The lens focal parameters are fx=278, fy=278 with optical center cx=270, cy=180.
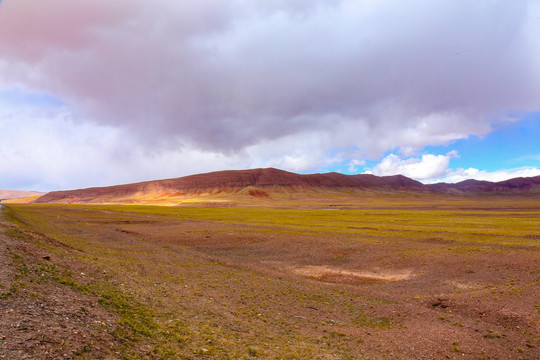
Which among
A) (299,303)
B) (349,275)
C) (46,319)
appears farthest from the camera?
(349,275)

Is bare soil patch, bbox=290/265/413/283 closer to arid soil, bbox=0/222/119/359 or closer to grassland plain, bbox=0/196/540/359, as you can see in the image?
grassland plain, bbox=0/196/540/359

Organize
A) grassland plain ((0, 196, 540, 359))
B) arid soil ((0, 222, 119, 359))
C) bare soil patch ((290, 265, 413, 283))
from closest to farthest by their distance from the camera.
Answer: arid soil ((0, 222, 119, 359)) → grassland plain ((0, 196, 540, 359)) → bare soil patch ((290, 265, 413, 283))

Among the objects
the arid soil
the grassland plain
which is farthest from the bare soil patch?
the arid soil

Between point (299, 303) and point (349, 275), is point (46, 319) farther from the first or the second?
point (349, 275)

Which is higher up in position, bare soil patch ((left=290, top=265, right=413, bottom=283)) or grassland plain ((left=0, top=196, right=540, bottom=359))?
grassland plain ((left=0, top=196, right=540, bottom=359))

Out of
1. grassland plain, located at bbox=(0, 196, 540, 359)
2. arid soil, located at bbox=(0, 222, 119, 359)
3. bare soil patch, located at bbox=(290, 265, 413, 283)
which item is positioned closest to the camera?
arid soil, located at bbox=(0, 222, 119, 359)

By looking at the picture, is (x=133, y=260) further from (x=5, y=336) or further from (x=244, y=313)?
(x=5, y=336)

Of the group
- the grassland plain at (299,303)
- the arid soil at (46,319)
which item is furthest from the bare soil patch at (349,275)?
the arid soil at (46,319)

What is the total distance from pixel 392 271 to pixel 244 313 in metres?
17.0

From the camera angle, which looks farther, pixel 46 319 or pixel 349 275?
pixel 349 275

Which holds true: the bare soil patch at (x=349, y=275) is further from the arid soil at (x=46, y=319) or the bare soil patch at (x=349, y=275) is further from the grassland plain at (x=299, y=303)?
the arid soil at (x=46, y=319)

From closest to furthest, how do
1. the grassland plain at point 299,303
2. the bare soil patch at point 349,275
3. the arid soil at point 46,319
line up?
the arid soil at point 46,319, the grassland plain at point 299,303, the bare soil patch at point 349,275

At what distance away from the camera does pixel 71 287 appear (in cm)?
1283

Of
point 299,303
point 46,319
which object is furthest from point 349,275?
point 46,319
